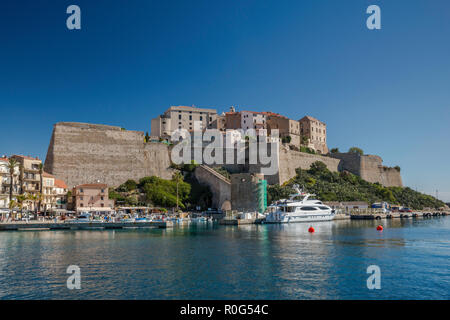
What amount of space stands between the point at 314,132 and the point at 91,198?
143 feet

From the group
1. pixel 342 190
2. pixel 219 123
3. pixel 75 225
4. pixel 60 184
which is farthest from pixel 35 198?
pixel 342 190

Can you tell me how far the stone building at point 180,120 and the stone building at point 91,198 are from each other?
82.0 ft

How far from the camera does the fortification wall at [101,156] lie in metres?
40.2

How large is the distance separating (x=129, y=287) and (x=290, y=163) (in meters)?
43.5

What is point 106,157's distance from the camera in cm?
4259

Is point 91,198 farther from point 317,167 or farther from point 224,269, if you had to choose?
point 317,167

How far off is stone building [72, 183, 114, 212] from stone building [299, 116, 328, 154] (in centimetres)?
3992

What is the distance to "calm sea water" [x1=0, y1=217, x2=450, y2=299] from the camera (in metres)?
10.9

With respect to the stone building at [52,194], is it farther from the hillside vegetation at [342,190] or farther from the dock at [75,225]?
the hillside vegetation at [342,190]

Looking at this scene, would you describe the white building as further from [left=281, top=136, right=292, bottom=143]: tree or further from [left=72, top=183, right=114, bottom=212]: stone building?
[left=72, top=183, right=114, bottom=212]: stone building

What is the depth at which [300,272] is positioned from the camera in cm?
1330

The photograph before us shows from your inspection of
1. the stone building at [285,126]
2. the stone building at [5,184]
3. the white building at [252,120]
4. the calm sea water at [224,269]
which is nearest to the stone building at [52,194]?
the stone building at [5,184]
